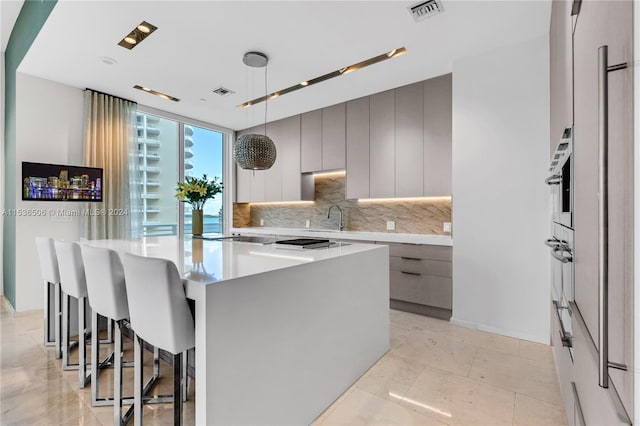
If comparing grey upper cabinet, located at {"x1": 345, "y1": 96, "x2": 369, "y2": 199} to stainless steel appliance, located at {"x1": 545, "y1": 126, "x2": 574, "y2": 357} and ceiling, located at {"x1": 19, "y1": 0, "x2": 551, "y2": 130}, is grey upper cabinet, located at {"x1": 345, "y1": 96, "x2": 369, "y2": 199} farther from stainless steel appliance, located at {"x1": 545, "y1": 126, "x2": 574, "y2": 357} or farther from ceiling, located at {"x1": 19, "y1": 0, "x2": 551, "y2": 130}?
stainless steel appliance, located at {"x1": 545, "y1": 126, "x2": 574, "y2": 357}

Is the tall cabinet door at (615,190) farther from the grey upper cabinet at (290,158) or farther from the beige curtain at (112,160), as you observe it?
the beige curtain at (112,160)

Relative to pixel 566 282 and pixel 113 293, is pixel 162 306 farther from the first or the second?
pixel 566 282

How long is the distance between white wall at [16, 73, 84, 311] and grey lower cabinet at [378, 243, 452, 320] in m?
3.98

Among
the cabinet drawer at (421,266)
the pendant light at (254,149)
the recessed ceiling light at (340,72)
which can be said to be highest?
the recessed ceiling light at (340,72)

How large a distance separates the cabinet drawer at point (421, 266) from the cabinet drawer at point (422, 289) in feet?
0.16

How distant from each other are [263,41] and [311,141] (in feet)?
6.73

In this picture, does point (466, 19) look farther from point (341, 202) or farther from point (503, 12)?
point (341, 202)

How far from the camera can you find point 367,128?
4164mm

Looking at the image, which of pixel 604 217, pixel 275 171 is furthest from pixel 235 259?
pixel 275 171

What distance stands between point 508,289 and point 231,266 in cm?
262

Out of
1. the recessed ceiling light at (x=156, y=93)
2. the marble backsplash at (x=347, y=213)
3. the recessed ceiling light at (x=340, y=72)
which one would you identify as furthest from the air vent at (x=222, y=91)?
the marble backsplash at (x=347, y=213)

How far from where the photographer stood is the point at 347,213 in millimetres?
4746

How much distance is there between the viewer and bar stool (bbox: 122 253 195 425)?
4.07 ft

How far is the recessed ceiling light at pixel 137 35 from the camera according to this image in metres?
2.62
